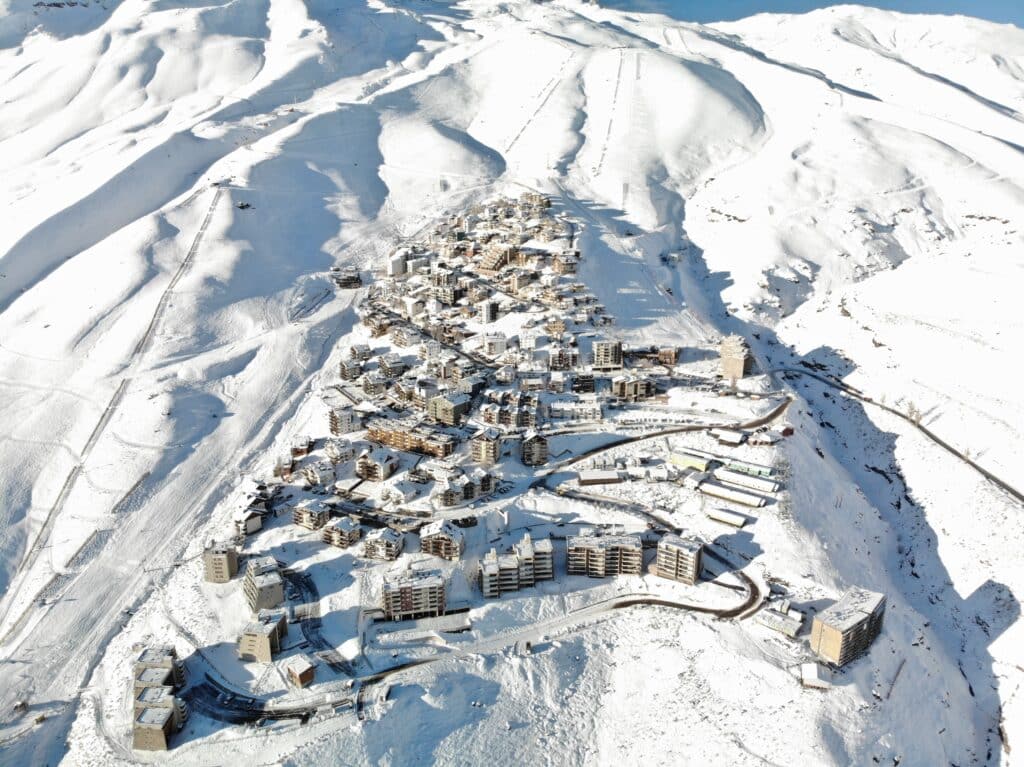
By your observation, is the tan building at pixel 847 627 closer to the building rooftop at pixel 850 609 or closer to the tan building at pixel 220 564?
the building rooftop at pixel 850 609

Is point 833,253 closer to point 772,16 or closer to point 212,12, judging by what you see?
point 212,12

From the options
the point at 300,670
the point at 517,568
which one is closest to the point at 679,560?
the point at 517,568

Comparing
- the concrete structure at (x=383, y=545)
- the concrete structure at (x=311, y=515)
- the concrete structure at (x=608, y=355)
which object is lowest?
the concrete structure at (x=608, y=355)

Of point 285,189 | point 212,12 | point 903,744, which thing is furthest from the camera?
point 212,12

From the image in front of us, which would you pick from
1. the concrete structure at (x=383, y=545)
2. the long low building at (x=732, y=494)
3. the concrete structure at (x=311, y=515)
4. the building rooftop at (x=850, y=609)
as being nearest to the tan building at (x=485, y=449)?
the concrete structure at (x=383, y=545)

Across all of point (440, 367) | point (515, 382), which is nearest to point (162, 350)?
point (440, 367)

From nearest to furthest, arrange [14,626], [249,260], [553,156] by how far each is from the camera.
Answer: [14,626]
[249,260]
[553,156]
